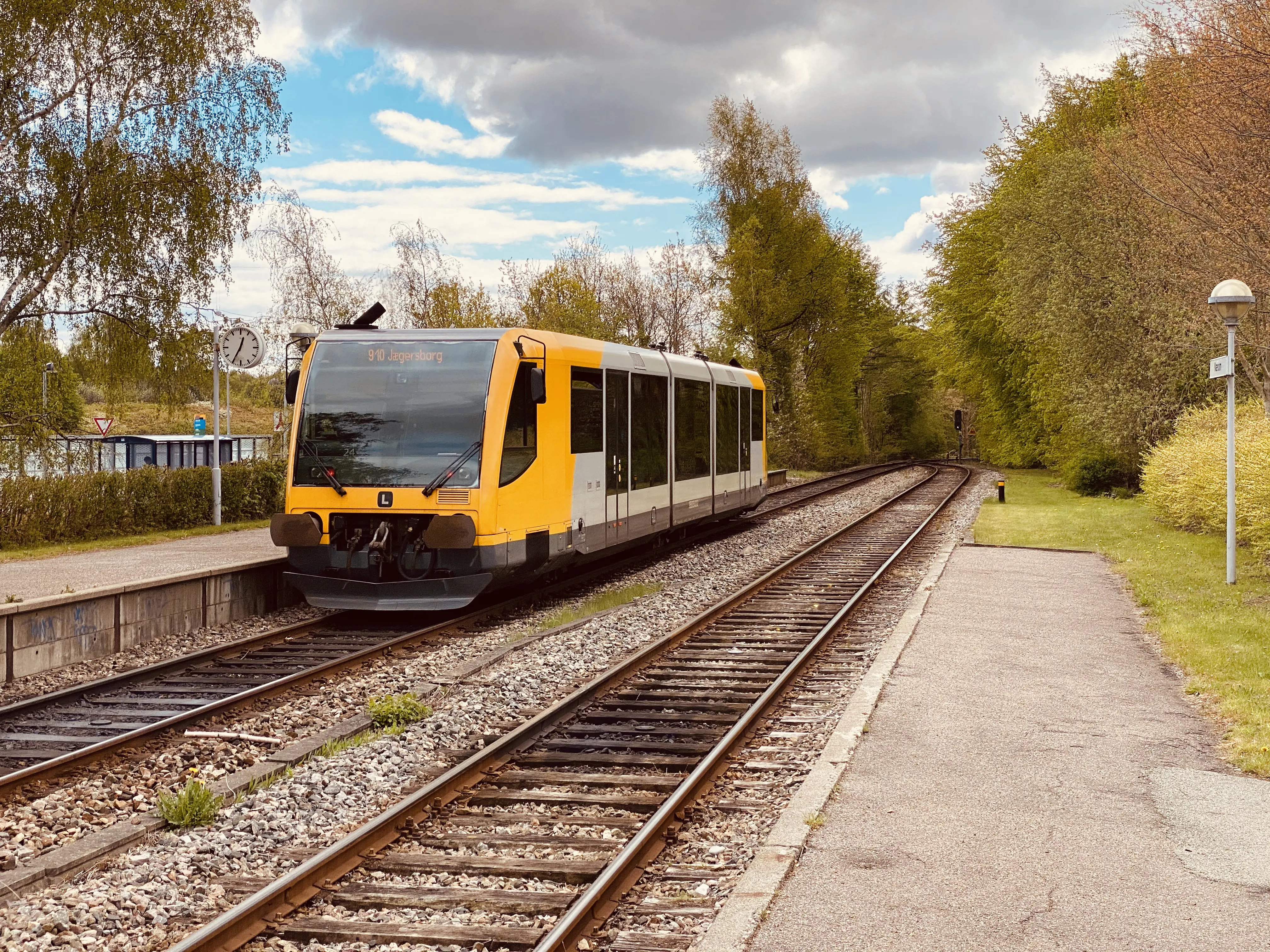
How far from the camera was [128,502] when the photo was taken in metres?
20.0

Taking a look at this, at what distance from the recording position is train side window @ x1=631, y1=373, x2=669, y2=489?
53.5 feet

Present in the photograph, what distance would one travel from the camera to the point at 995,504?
3016cm

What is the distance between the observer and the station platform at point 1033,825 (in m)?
4.71

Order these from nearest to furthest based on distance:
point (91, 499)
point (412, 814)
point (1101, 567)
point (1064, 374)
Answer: point (412, 814) → point (1101, 567) → point (91, 499) → point (1064, 374)

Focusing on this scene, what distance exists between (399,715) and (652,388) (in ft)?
31.2

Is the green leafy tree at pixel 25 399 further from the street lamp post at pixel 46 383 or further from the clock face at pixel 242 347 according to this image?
the clock face at pixel 242 347

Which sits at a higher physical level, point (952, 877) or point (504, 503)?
point (504, 503)

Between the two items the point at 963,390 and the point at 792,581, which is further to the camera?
the point at 963,390

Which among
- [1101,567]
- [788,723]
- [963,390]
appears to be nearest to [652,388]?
[1101,567]

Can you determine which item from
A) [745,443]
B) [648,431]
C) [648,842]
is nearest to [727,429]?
[745,443]

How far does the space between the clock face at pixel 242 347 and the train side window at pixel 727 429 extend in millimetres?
7727

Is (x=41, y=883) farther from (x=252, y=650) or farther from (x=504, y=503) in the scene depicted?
(x=504, y=503)

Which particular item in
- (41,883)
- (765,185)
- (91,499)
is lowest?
(41,883)

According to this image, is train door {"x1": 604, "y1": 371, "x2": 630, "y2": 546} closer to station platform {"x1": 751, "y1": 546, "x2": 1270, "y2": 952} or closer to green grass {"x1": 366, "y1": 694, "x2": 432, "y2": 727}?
station platform {"x1": 751, "y1": 546, "x2": 1270, "y2": 952}
